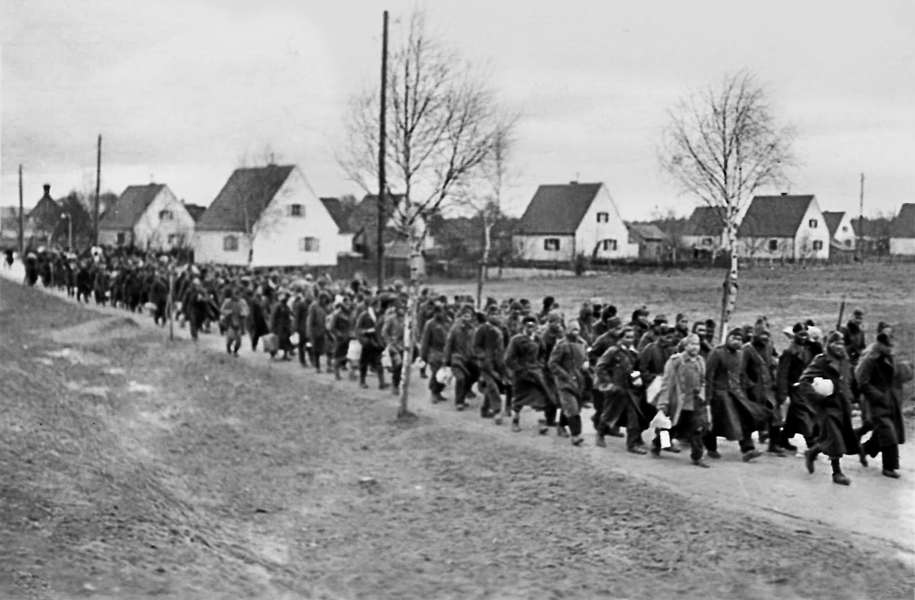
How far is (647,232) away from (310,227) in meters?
31.8

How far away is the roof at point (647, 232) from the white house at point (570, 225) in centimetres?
1095

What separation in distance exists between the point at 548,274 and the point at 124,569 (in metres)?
46.0

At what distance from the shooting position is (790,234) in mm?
54250

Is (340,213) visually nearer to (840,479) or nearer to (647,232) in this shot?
(647,232)

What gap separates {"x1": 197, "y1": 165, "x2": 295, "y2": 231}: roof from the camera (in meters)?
55.6

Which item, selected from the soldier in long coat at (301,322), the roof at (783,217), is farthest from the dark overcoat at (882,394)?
the roof at (783,217)

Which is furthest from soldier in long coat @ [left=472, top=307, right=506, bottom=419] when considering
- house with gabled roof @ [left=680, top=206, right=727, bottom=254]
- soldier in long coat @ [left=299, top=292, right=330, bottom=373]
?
house with gabled roof @ [left=680, top=206, right=727, bottom=254]

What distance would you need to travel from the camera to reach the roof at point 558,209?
61.3 meters

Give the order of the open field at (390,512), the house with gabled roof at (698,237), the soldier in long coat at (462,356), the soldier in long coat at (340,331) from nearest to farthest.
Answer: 1. the open field at (390,512)
2. the soldier in long coat at (462,356)
3. the soldier in long coat at (340,331)
4. the house with gabled roof at (698,237)

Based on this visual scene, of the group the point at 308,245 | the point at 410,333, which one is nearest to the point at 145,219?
the point at 308,245

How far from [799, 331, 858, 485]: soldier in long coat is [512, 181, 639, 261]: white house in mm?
49218

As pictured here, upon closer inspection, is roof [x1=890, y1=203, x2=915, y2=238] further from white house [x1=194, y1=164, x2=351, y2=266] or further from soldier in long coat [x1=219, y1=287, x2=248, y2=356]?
white house [x1=194, y1=164, x2=351, y2=266]

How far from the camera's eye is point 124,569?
6961 millimetres

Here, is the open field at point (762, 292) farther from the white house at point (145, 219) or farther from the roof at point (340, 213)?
the roof at point (340, 213)
